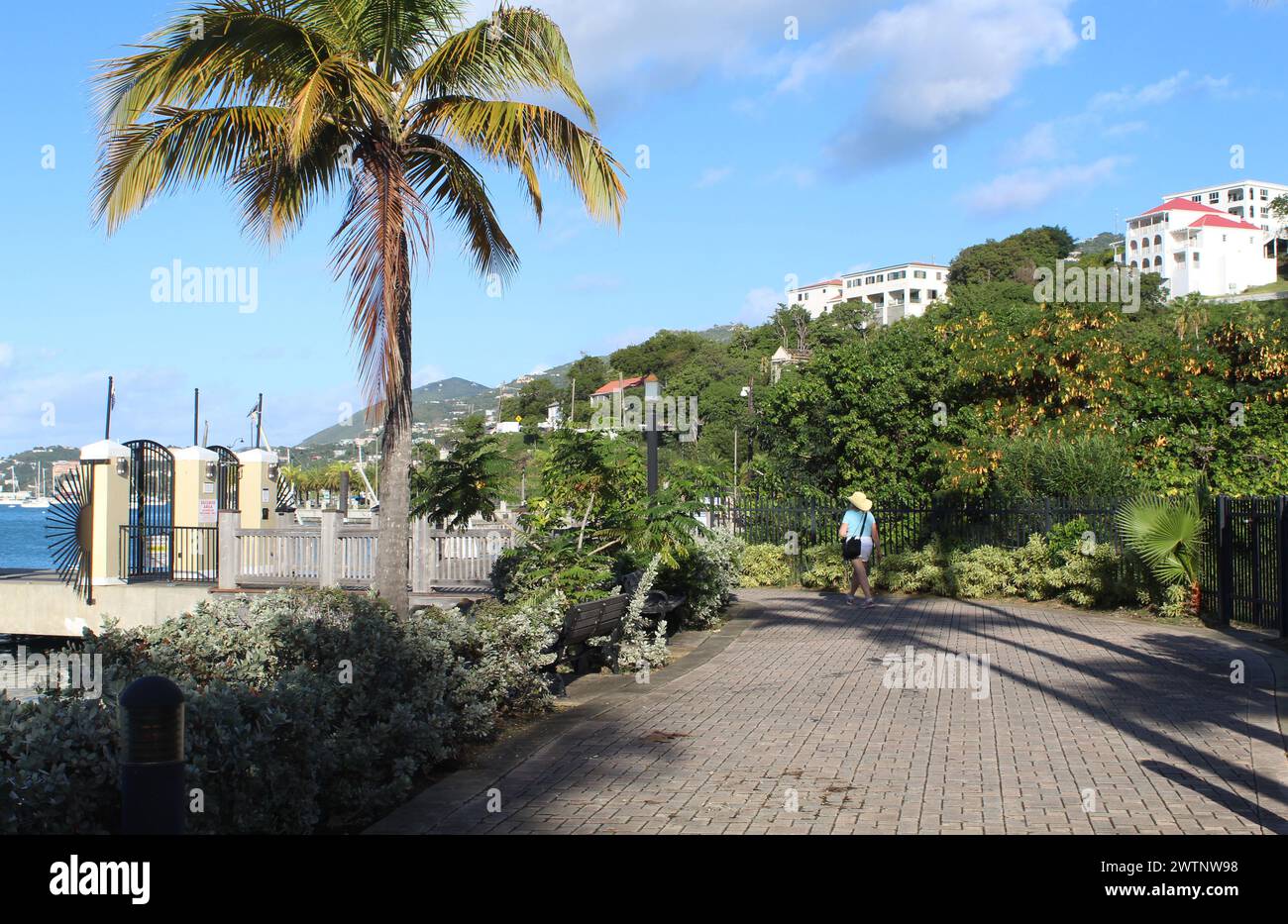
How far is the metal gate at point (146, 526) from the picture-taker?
64.0 feet

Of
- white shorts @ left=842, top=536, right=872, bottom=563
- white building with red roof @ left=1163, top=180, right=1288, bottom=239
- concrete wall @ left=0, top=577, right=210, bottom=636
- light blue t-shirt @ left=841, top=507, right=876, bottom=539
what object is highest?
white building with red roof @ left=1163, top=180, right=1288, bottom=239

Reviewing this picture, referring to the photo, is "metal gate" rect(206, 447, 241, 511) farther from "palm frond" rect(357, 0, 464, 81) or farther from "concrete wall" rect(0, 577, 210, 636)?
"palm frond" rect(357, 0, 464, 81)

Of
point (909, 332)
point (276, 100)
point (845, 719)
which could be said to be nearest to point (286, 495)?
point (909, 332)

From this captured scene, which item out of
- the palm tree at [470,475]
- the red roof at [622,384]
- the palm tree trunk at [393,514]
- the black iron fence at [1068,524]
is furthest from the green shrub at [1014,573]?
the palm tree trunk at [393,514]

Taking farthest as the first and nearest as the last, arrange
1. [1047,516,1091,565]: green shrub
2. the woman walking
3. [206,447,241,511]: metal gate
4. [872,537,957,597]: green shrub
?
[206,447,241,511]: metal gate < [872,537,957,597]: green shrub < [1047,516,1091,565]: green shrub < the woman walking

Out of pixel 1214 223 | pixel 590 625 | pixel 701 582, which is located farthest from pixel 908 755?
pixel 1214 223

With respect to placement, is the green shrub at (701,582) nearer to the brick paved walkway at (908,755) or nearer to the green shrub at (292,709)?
the brick paved walkway at (908,755)

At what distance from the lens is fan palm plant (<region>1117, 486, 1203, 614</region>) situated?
14398 mm

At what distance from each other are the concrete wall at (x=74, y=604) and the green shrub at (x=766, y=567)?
949 cm

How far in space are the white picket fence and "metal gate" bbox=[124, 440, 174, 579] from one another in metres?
2.05

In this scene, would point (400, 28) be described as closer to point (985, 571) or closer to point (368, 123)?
point (368, 123)

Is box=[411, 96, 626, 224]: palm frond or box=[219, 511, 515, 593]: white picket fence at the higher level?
box=[411, 96, 626, 224]: palm frond

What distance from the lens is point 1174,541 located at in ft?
47.3

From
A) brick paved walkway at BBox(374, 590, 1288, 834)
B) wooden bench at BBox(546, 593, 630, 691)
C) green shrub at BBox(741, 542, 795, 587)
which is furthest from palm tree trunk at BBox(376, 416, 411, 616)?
green shrub at BBox(741, 542, 795, 587)
